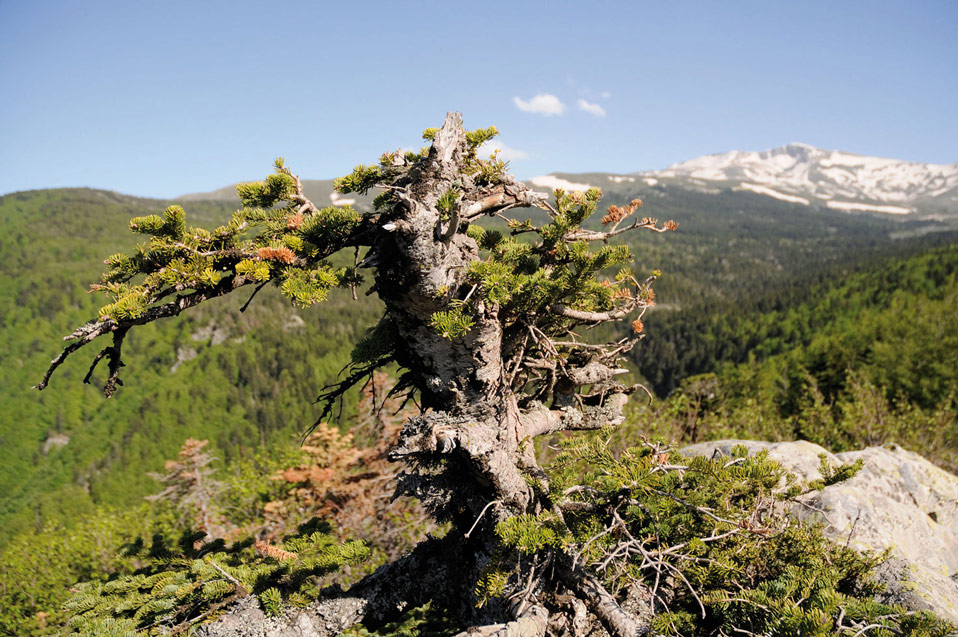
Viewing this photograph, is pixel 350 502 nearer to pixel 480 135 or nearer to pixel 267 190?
pixel 267 190

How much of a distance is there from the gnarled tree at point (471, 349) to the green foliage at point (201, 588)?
32 cm

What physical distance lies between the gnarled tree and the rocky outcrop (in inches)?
55.3

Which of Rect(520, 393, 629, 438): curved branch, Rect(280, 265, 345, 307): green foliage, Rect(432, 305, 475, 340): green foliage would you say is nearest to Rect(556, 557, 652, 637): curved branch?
Rect(520, 393, 629, 438): curved branch

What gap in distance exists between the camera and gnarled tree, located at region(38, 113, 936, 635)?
12.6 ft

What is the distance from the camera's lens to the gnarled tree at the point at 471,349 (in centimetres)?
385

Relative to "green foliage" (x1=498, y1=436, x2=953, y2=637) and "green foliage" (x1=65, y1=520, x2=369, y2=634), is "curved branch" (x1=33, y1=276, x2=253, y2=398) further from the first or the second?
"green foliage" (x1=498, y1=436, x2=953, y2=637)

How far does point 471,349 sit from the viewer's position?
4.55m

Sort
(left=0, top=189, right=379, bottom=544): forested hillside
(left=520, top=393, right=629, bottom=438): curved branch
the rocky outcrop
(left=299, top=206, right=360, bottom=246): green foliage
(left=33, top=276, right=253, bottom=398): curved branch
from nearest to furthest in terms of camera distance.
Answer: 1. (left=33, top=276, right=253, bottom=398): curved branch
2. (left=299, top=206, right=360, bottom=246): green foliage
3. the rocky outcrop
4. (left=520, top=393, right=629, bottom=438): curved branch
5. (left=0, top=189, right=379, bottom=544): forested hillside

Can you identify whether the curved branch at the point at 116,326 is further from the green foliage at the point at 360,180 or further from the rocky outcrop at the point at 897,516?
the rocky outcrop at the point at 897,516

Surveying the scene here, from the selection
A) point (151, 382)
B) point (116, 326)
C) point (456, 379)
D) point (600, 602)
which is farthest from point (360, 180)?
point (151, 382)

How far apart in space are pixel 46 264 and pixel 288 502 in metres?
209

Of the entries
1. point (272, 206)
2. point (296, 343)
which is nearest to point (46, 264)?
point (296, 343)

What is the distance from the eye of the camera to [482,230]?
547cm

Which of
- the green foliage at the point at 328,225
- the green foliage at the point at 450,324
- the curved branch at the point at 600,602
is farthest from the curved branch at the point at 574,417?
the green foliage at the point at 328,225
